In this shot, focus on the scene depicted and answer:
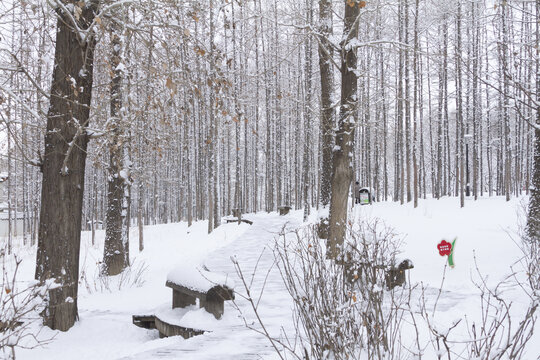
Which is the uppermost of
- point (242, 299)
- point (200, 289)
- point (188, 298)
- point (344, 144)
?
point (344, 144)

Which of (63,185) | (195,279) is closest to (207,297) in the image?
(195,279)

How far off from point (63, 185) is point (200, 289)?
2123 mm

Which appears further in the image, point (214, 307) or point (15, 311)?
point (214, 307)

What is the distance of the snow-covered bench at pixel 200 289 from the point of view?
4742 millimetres

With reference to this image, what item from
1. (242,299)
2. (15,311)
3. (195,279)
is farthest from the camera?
(242,299)

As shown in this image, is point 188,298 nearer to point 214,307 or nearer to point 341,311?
point 214,307

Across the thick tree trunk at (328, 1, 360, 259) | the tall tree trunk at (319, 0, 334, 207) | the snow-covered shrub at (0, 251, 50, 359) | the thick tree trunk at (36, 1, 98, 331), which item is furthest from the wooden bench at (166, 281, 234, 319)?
the tall tree trunk at (319, 0, 334, 207)

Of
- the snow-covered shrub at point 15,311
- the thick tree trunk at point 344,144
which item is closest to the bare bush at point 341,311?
the snow-covered shrub at point 15,311

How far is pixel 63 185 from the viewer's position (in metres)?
4.88

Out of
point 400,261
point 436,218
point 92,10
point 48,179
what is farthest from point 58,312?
point 436,218

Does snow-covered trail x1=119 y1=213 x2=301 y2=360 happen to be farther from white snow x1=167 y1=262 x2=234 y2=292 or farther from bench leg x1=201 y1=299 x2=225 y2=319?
white snow x1=167 y1=262 x2=234 y2=292

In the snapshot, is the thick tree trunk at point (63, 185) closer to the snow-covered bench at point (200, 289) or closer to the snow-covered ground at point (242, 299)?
the snow-covered ground at point (242, 299)

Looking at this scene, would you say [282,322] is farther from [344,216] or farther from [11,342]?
[344,216]

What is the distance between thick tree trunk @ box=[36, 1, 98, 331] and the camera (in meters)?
4.80
